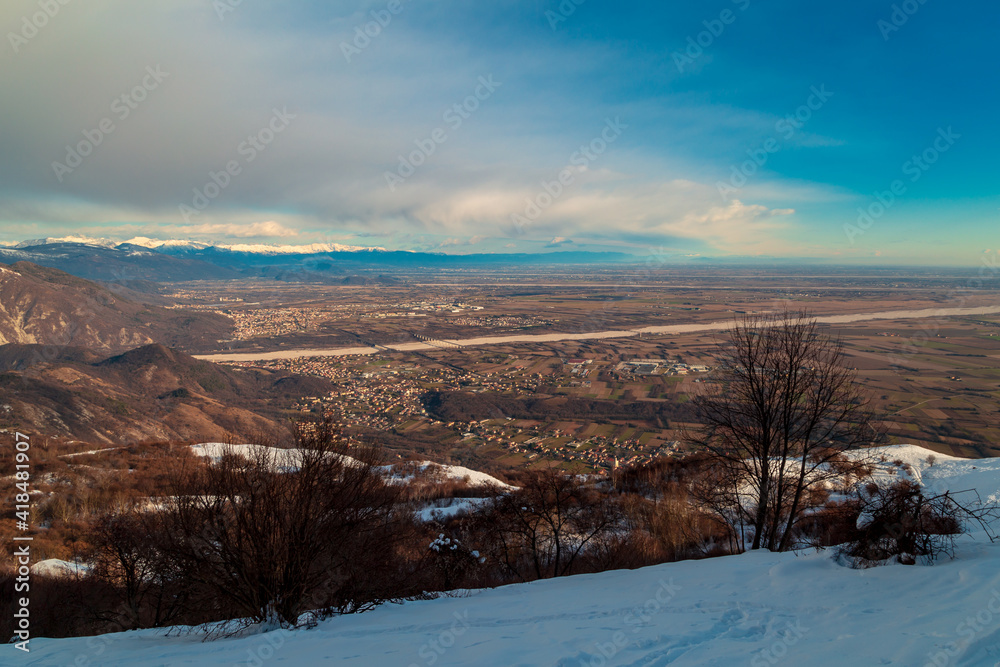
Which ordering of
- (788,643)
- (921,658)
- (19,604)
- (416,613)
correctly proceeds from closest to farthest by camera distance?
1. (921,658)
2. (788,643)
3. (416,613)
4. (19,604)

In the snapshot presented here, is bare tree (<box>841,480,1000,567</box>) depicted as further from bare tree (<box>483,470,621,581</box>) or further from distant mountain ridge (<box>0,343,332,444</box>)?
distant mountain ridge (<box>0,343,332,444</box>)

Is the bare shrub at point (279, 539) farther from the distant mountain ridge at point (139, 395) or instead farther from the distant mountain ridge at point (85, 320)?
the distant mountain ridge at point (85, 320)

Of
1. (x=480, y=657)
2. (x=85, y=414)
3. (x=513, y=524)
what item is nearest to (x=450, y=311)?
(x=85, y=414)

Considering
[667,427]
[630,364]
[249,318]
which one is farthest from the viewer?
[249,318]

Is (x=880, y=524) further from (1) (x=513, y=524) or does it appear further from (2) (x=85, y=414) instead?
(2) (x=85, y=414)

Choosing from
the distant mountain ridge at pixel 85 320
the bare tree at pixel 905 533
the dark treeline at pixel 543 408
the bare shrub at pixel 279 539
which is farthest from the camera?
the distant mountain ridge at pixel 85 320

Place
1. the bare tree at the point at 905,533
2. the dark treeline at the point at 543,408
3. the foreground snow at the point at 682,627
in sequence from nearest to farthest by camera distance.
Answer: the foreground snow at the point at 682,627 → the bare tree at the point at 905,533 → the dark treeline at the point at 543,408

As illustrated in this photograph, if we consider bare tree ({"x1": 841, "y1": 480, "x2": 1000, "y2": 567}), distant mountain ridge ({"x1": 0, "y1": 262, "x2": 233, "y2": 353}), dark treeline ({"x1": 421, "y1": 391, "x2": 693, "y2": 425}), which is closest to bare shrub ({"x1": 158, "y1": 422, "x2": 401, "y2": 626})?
bare tree ({"x1": 841, "y1": 480, "x2": 1000, "y2": 567})

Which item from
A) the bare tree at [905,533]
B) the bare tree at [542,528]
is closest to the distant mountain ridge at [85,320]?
the bare tree at [542,528]
